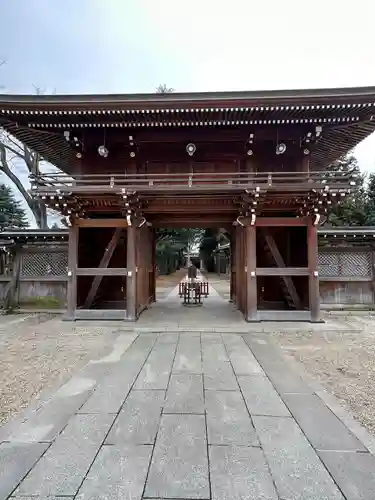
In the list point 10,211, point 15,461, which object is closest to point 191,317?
point 15,461

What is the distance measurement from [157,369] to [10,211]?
21.7 metres

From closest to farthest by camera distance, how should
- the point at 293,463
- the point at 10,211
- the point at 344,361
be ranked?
the point at 293,463, the point at 344,361, the point at 10,211

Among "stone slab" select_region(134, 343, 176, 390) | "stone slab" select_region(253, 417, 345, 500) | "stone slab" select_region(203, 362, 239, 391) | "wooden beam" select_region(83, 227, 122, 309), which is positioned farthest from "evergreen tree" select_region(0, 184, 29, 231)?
"stone slab" select_region(253, 417, 345, 500)

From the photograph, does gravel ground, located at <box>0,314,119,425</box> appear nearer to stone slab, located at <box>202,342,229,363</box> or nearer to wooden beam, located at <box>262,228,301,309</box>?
stone slab, located at <box>202,342,229,363</box>

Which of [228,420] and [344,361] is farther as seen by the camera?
[344,361]

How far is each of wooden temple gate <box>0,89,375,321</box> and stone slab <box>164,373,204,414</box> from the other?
4.47m

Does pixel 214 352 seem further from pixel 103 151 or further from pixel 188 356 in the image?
pixel 103 151

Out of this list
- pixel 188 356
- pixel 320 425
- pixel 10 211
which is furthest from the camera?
pixel 10 211

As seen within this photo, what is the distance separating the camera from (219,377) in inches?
173

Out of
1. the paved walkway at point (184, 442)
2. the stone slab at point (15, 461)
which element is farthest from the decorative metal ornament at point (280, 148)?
the stone slab at point (15, 461)

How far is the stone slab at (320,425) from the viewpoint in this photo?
2682 mm

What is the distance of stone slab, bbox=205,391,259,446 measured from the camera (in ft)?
8.96

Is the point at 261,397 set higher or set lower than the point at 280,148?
lower

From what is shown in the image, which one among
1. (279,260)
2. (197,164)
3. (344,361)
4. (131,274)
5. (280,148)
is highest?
(280,148)
